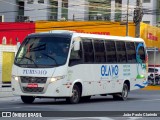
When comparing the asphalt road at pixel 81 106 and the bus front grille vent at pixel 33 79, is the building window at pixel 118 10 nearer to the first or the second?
the asphalt road at pixel 81 106

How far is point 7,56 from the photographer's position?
36.9 meters

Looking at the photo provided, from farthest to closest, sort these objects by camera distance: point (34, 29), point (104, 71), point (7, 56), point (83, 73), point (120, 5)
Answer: point (120, 5)
point (34, 29)
point (7, 56)
point (104, 71)
point (83, 73)

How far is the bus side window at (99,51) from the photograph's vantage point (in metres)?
24.9

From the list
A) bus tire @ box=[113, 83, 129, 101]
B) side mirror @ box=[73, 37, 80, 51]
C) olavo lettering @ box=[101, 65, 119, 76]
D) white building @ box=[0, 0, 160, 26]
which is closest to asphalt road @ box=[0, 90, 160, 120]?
olavo lettering @ box=[101, 65, 119, 76]

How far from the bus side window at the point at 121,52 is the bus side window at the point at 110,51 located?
40cm

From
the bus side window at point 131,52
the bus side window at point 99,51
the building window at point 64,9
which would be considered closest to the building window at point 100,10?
the building window at point 64,9

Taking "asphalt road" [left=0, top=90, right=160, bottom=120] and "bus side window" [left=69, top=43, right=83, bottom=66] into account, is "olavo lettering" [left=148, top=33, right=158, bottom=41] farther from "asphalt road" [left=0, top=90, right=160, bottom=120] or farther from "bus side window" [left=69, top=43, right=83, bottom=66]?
"bus side window" [left=69, top=43, right=83, bottom=66]

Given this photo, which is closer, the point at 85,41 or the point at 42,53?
the point at 42,53

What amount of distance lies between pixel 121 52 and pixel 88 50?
135 inches

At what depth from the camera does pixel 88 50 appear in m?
24.1

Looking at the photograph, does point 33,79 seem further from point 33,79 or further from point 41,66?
point 41,66

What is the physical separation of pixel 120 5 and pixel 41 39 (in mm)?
53541

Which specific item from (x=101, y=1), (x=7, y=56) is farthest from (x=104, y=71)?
(x=101, y=1)

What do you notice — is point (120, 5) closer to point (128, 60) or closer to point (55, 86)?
point (128, 60)
